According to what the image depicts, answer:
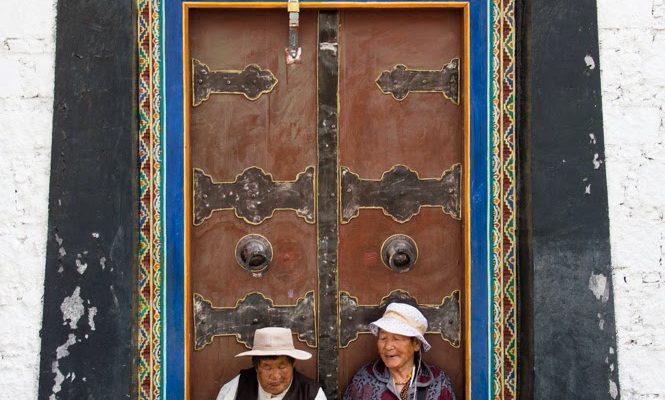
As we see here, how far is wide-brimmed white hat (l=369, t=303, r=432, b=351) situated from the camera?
150 inches

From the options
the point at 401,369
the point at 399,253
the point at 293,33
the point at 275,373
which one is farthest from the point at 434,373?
the point at 293,33

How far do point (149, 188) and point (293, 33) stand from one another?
0.95 metres

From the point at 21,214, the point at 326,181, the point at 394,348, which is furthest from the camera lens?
the point at 326,181

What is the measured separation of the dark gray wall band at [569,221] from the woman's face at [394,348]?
546 millimetres

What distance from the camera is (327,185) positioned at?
4031 millimetres

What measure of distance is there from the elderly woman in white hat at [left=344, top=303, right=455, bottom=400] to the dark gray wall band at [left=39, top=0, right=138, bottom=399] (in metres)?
1.06

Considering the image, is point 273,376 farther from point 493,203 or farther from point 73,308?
point 493,203

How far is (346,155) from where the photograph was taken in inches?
159

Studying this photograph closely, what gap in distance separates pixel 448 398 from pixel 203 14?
207 centimetres

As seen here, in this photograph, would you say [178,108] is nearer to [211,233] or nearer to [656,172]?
[211,233]

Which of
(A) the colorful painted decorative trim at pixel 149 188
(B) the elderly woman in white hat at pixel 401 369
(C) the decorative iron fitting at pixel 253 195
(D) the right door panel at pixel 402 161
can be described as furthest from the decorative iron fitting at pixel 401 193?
(A) the colorful painted decorative trim at pixel 149 188

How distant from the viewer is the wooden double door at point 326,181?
4020 millimetres

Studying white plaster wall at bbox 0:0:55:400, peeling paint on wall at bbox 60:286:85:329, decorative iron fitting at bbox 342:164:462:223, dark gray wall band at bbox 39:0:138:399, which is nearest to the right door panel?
decorative iron fitting at bbox 342:164:462:223

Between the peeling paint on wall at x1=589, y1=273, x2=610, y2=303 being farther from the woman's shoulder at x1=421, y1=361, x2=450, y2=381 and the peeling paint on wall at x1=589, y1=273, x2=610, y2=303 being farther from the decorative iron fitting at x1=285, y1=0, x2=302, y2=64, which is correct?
the decorative iron fitting at x1=285, y1=0, x2=302, y2=64
